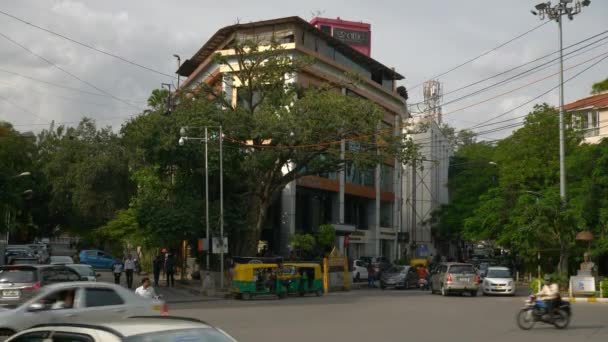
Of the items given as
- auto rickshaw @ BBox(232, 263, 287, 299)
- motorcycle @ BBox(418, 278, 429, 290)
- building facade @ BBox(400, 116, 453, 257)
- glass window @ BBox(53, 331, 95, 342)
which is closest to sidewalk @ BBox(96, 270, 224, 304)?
auto rickshaw @ BBox(232, 263, 287, 299)

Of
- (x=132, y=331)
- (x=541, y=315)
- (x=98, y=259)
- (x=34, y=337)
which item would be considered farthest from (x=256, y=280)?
(x=98, y=259)

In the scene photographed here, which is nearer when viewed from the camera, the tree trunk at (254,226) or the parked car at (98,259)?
the tree trunk at (254,226)

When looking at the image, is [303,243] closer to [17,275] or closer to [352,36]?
[17,275]

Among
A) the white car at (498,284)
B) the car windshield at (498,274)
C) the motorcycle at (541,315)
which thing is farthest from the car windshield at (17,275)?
the car windshield at (498,274)

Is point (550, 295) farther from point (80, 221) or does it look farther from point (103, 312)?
point (80, 221)

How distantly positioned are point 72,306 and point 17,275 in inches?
250

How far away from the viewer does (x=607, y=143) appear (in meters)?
42.8

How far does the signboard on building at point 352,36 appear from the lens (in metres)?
71.2

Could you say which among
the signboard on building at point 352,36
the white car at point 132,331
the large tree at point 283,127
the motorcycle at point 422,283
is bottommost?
the motorcycle at point 422,283

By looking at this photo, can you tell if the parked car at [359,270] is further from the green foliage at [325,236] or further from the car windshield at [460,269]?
the car windshield at [460,269]

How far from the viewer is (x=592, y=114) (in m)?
63.8

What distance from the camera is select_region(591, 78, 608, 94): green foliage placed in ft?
209

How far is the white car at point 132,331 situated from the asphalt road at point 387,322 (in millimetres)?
10251

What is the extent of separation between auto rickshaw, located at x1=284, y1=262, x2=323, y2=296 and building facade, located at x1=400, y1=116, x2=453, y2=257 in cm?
3874
